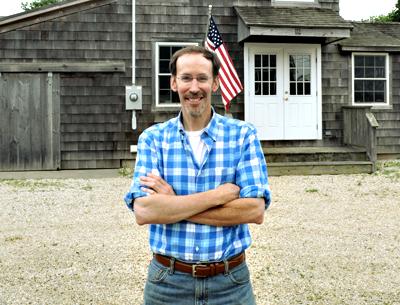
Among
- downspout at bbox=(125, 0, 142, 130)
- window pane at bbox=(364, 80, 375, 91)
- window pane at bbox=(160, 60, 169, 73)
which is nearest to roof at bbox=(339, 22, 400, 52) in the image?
window pane at bbox=(364, 80, 375, 91)

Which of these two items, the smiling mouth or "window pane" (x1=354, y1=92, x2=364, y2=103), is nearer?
the smiling mouth

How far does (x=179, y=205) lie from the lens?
6.17ft

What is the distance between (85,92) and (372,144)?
6062 mm

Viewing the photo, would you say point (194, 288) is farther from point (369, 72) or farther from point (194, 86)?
point (369, 72)

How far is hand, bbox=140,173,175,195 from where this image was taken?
6.37 ft

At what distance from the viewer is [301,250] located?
492cm

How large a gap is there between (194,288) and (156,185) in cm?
42

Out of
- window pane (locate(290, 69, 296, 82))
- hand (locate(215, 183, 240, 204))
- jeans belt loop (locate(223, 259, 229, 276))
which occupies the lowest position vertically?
jeans belt loop (locate(223, 259, 229, 276))

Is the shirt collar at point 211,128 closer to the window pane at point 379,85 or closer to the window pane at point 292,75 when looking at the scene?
the window pane at point 292,75

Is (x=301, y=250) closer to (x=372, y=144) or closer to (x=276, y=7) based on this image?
(x=372, y=144)

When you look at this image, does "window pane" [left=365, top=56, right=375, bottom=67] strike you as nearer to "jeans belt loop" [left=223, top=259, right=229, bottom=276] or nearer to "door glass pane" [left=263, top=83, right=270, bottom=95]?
"door glass pane" [left=263, top=83, right=270, bottom=95]

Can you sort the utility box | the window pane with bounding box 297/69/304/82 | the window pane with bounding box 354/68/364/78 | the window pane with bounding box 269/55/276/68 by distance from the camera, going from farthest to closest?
the window pane with bounding box 354/68/364/78, the window pane with bounding box 297/69/304/82, the window pane with bounding box 269/55/276/68, the utility box

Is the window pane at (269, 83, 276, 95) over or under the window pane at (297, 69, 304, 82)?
under

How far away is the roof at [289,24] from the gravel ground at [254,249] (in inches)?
139
